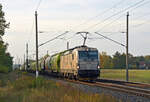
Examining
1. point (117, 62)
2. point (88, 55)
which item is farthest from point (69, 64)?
point (117, 62)

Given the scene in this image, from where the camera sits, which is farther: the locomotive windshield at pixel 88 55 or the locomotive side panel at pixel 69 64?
the locomotive side panel at pixel 69 64

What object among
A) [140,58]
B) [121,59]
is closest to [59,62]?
[121,59]

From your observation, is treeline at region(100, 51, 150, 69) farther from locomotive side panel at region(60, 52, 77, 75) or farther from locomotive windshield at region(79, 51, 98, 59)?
locomotive windshield at region(79, 51, 98, 59)

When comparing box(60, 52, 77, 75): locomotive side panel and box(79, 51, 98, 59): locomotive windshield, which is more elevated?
box(79, 51, 98, 59): locomotive windshield

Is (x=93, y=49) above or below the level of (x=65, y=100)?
above

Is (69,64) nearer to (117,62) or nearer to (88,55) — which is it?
(88,55)

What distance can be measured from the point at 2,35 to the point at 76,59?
14179 mm

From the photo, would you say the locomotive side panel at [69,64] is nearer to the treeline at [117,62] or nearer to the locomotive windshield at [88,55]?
the locomotive windshield at [88,55]

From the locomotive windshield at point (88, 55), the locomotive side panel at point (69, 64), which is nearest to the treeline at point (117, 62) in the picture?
the locomotive side panel at point (69, 64)

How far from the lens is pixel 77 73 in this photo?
96.2 feet

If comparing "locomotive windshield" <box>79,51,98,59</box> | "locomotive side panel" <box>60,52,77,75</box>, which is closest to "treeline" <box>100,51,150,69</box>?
"locomotive side panel" <box>60,52,77,75</box>

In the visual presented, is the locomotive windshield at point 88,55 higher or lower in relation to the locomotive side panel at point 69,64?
higher

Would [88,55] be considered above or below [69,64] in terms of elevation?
above

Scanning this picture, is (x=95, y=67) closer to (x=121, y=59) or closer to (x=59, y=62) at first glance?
(x=59, y=62)
